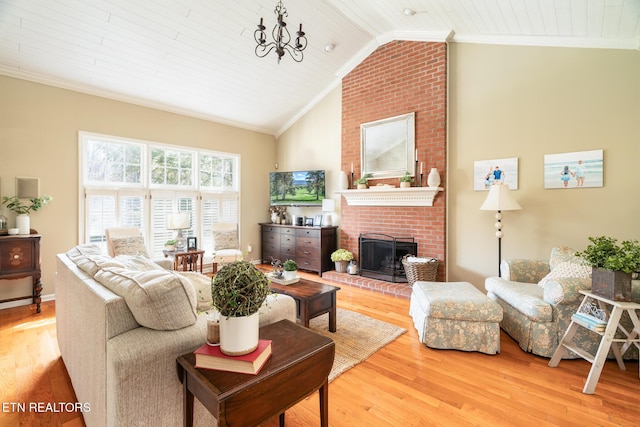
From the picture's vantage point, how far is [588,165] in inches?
123

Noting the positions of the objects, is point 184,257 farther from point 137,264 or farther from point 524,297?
point 524,297

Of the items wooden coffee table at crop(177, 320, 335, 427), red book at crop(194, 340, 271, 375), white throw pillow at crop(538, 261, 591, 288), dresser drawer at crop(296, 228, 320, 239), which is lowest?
wooden coffee table at crop(177, 320, 335, 427)

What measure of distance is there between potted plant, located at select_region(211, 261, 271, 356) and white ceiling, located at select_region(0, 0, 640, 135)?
3459 mm

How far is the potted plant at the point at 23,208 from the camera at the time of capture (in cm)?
340

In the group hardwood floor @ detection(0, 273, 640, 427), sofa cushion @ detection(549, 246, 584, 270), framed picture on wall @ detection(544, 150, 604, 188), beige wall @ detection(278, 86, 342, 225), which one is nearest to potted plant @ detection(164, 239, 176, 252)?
hardwood floor @ detection(0, 273, 640, 427)

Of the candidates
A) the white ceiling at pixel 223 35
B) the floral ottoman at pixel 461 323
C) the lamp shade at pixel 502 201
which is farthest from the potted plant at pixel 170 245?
the lamp shade at pixel 502 201

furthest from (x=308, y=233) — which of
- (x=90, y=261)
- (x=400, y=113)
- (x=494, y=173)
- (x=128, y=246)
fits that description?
(x=90, y=261)

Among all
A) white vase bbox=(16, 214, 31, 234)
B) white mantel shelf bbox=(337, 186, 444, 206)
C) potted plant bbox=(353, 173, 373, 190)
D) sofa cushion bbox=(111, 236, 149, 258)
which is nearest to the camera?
white vase bbox=(16, 214, 31, 234)

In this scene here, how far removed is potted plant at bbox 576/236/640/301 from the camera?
194 centimetres

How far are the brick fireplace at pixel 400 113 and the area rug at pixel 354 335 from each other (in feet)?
3.48

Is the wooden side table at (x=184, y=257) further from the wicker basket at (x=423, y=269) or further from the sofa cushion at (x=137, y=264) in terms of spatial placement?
the wicker basket at (x=423, y=269)

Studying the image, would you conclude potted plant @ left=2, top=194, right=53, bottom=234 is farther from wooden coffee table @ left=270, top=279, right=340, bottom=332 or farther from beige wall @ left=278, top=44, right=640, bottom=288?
beige wall @ left=278, top=44, right=640, bottom=288

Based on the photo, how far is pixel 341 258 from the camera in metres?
4.87

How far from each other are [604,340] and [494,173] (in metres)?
2.23
